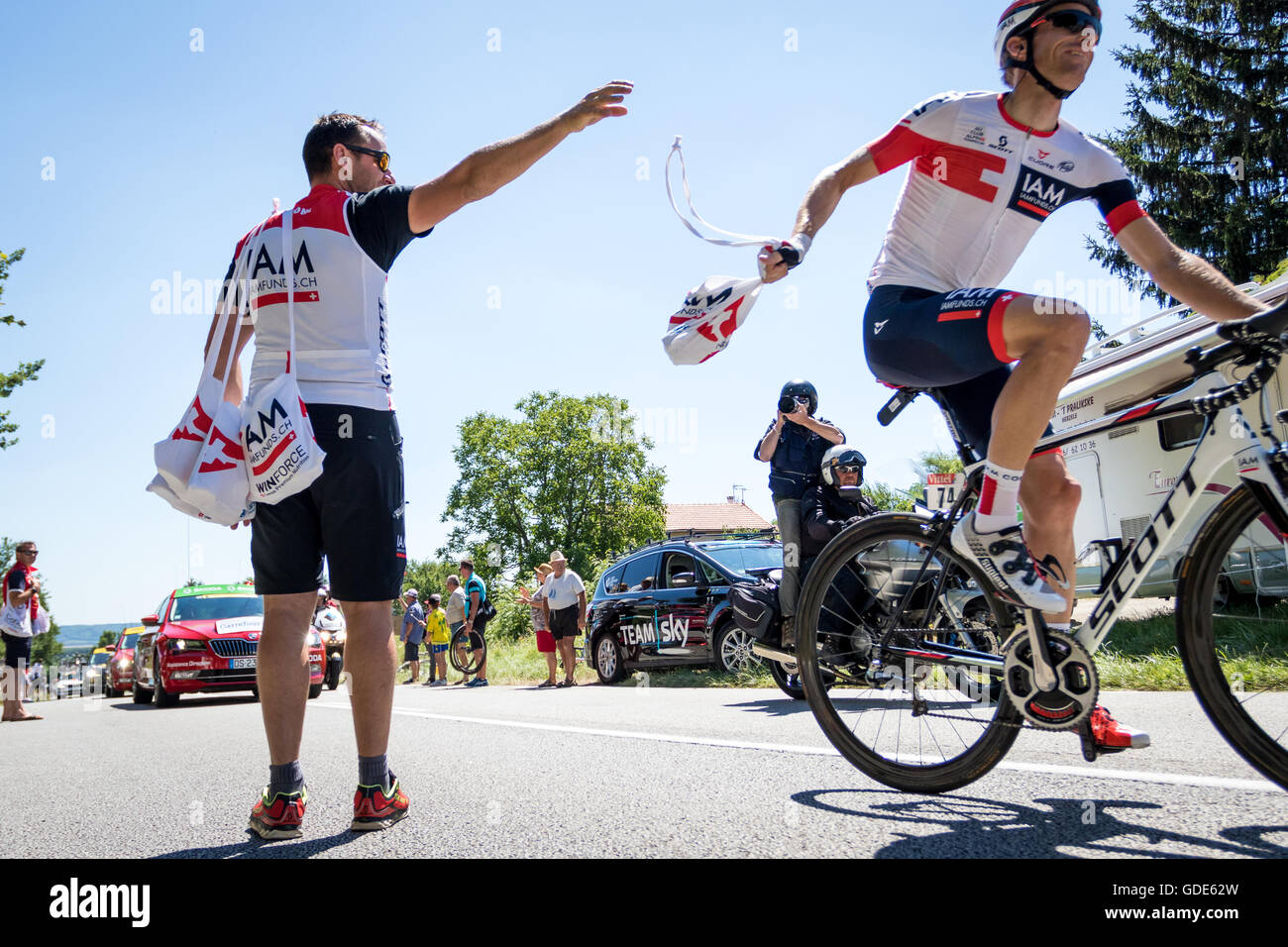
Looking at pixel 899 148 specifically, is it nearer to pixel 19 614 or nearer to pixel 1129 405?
pixel 1129 405

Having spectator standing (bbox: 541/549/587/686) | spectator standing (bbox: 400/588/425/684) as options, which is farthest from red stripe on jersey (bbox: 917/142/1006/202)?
spectator standing (bbox: 400/588/425/684)

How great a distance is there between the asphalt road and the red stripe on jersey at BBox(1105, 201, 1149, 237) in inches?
66.4

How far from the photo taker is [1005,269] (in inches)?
118

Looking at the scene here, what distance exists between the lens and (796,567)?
690cm

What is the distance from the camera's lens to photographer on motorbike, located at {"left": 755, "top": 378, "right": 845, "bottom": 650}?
6.98 m

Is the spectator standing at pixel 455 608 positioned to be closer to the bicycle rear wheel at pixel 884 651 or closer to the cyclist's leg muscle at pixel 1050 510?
the bicycle rear wheel at pixel 884 651

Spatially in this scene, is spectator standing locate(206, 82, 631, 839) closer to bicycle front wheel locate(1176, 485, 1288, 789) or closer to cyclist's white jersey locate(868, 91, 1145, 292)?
cyclist's white jersey locate(868, 91, 1145, 292)

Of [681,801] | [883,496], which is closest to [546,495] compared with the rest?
[883,496]

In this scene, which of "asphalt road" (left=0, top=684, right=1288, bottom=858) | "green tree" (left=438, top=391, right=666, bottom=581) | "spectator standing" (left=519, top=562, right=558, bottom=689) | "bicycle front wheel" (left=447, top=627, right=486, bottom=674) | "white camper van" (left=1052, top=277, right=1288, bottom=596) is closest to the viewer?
"asphalt road" (left=0, top=684, right=1288, bottom=858)

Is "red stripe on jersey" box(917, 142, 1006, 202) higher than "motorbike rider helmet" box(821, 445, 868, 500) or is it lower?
higher

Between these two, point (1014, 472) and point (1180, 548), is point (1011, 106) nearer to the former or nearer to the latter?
point (1014, 472)
